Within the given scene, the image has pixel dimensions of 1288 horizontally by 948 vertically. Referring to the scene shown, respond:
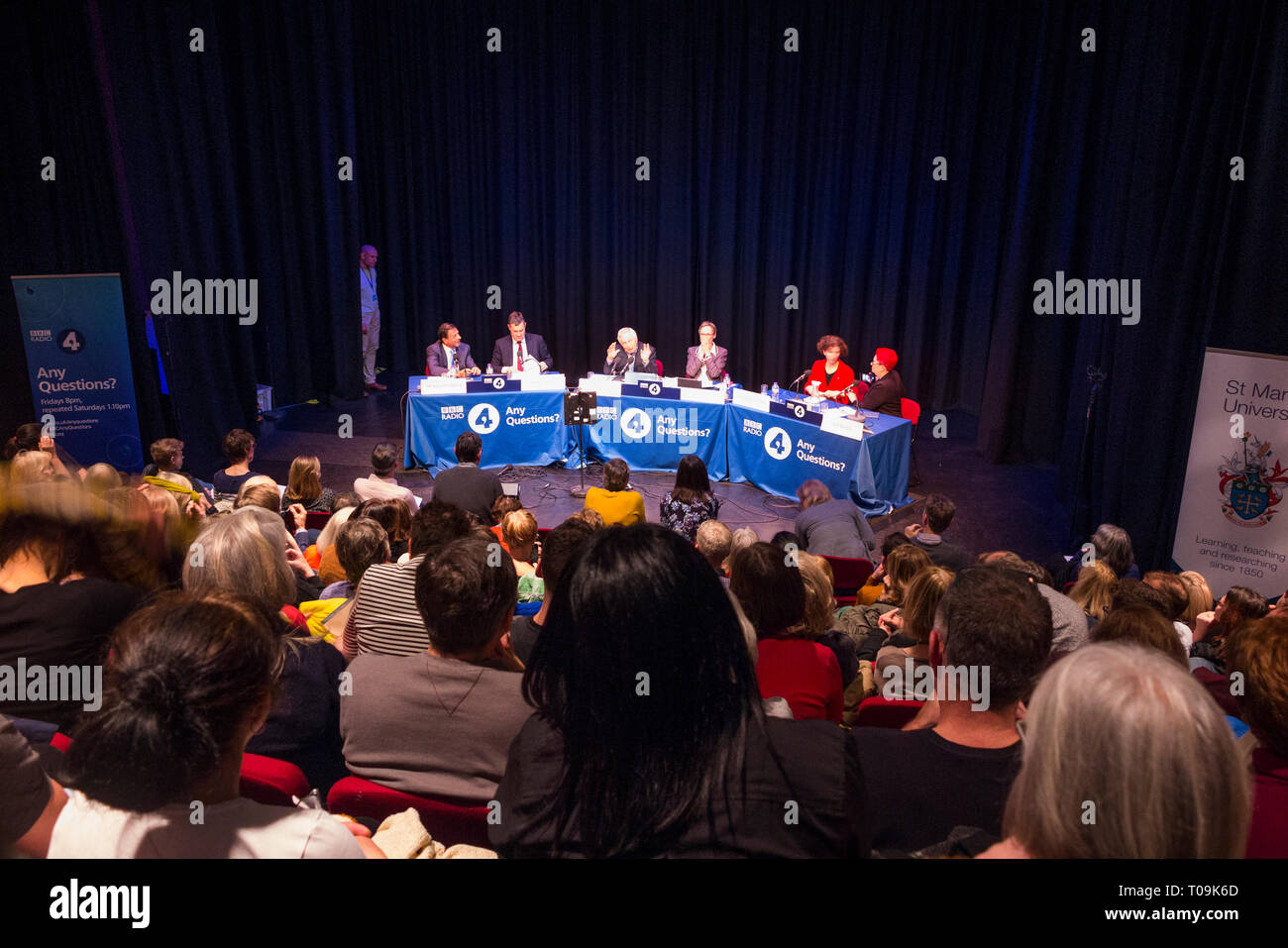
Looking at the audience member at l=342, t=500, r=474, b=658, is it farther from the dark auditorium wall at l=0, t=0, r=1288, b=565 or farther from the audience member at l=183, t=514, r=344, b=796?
the dark auditorium wall at l=0, t=0, r=1288, b=565

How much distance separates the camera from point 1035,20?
882cm

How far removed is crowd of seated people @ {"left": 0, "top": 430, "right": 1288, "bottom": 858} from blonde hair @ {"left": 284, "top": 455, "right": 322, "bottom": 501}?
1.72 metres

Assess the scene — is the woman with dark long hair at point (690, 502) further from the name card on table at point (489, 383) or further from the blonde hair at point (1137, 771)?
the blonde hair at point (1137, 771)

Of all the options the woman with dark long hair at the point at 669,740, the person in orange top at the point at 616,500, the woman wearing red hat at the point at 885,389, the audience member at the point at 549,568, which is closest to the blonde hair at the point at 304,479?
the person in orange top at the point at 616,500

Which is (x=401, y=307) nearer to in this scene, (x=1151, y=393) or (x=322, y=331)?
(x=322, y=331)

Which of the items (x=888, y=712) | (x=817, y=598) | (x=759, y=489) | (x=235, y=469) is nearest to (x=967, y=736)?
(x=888, y=712)

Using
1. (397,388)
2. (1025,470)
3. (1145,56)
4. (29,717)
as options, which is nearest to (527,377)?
(397,388)

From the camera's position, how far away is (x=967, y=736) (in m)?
1.87

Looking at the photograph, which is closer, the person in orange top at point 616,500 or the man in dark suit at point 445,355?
the person in orange top at point 616,500

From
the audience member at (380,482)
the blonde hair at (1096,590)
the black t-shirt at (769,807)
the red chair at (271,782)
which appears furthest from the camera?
the audience member at (380,482)

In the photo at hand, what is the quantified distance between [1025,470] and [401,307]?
25.6ft

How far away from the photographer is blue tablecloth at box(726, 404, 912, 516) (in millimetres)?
6918

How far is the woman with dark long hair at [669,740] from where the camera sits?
4.09ft

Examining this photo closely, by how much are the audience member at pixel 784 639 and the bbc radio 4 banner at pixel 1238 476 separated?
389 centimetres
